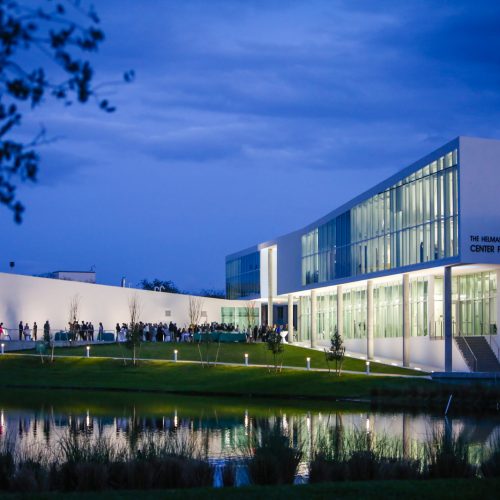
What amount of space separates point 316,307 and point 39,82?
6840 centimetres

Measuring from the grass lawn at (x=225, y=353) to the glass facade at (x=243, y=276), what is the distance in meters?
22.2

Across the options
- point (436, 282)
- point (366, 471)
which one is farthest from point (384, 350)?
point (366, 471)

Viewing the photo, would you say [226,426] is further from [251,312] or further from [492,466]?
[251,312]

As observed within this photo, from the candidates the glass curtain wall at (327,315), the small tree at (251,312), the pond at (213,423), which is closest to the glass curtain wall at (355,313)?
the glass curtain wall at (327,315)

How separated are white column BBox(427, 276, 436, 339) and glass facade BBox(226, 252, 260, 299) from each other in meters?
36.7

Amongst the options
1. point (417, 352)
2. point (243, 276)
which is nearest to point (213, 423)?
point (417, 352)

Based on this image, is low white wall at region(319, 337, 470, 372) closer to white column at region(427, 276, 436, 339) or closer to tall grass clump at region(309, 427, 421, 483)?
white column at region(427, 276, 436, 339)

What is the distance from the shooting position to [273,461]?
14125 millimetres

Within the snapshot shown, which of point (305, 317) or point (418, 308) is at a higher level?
point (418, 308)

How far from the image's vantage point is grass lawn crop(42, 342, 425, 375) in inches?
2338

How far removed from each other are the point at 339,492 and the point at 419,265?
39.6 metres

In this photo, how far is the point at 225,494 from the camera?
11.7 m

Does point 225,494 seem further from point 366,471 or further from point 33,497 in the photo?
point 366,471

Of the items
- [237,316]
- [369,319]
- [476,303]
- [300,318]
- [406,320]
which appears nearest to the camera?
[476,303]
